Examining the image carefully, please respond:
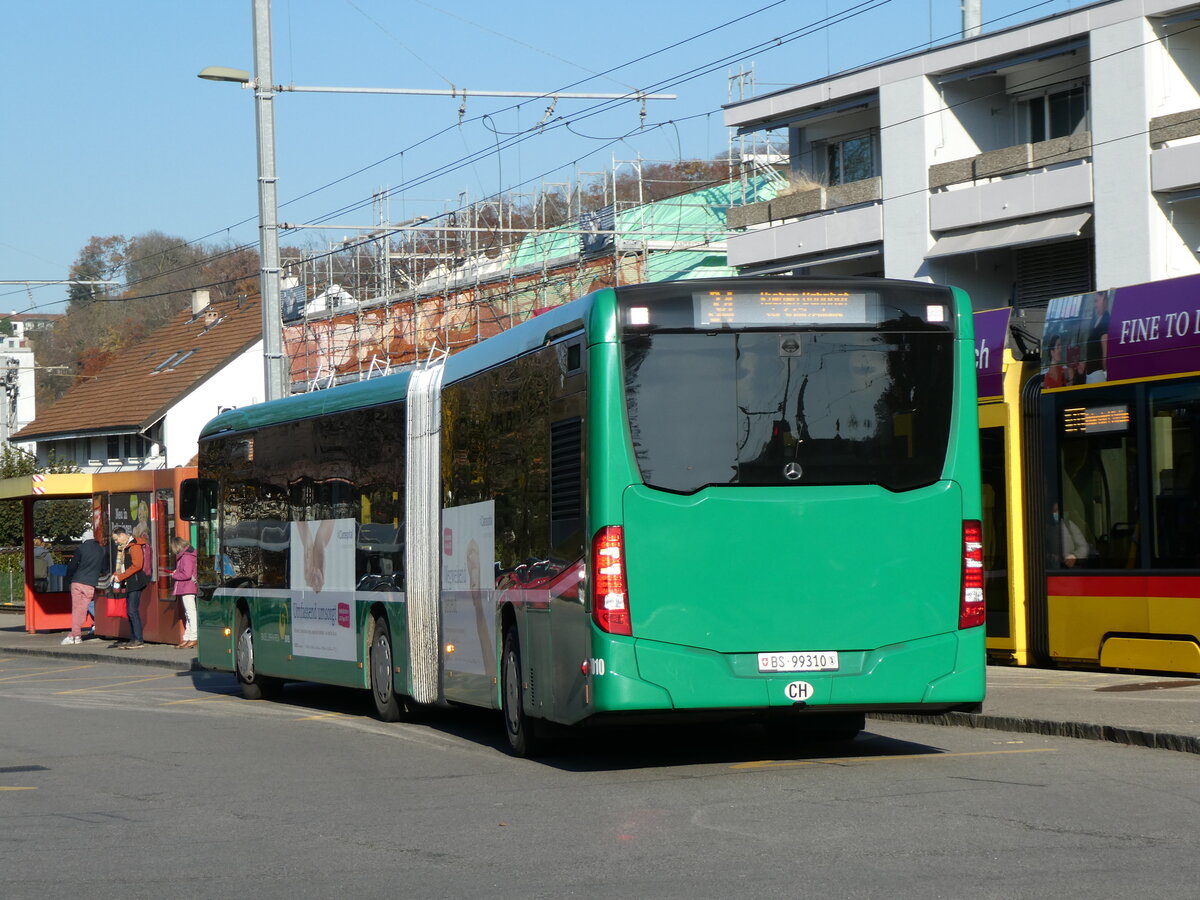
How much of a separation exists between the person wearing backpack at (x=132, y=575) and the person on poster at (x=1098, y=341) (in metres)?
17.6

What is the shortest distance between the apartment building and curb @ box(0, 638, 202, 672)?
1693 cm

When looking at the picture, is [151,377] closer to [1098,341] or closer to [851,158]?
[851,158]

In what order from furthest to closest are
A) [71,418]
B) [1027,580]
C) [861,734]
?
[71,418] → [1027,580] → [861,734]

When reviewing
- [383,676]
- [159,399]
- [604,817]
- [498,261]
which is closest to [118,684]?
[383,676]

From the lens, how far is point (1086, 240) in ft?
111

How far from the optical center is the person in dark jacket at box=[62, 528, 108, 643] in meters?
31.3

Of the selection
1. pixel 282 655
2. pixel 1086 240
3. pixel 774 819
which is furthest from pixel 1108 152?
pixel 774 819

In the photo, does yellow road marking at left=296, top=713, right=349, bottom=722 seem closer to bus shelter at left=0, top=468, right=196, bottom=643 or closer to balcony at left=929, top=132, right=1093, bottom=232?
bus shelter at left=0, top=468, right=196, bottom=643

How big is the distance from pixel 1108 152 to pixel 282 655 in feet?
65.2

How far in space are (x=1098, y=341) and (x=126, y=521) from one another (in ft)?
62.5

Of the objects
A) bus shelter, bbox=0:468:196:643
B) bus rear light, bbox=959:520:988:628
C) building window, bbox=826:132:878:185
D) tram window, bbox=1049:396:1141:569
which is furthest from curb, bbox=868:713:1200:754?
building window, bbox=826:132:878:185

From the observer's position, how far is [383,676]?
15789mm

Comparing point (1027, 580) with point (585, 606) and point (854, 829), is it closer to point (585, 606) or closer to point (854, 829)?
point (585, 606)

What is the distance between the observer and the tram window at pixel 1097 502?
51.8ft
